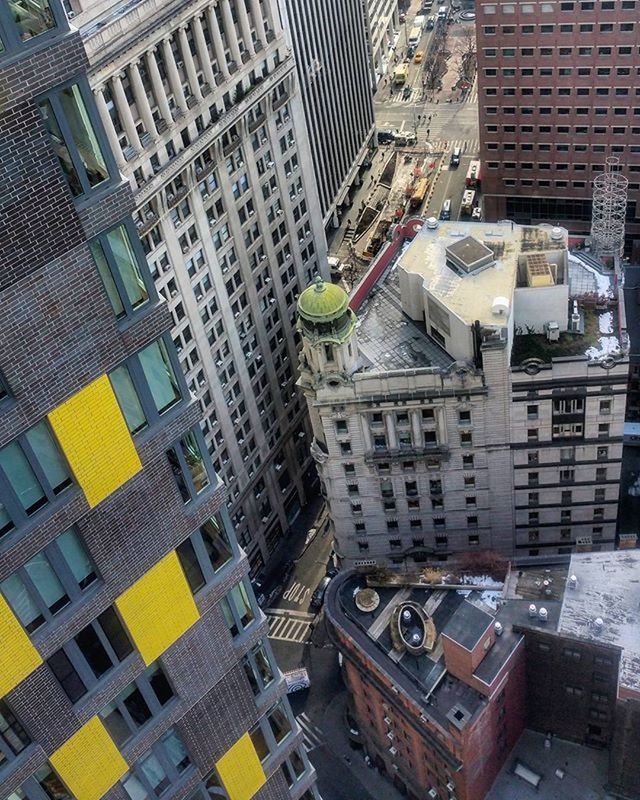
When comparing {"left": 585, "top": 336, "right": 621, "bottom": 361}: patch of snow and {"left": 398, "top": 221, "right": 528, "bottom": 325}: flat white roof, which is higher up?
{"left": 398, "top": 221, "right": 528, "bottom": 325}: flat white roof

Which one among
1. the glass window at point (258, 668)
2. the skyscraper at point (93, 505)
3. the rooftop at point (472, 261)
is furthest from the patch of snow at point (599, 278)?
the skyscraper at point (93, 505)

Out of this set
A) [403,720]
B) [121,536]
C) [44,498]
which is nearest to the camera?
→ [44,498]

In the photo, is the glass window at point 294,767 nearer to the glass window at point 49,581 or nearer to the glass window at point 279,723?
the glass window at point 279,723

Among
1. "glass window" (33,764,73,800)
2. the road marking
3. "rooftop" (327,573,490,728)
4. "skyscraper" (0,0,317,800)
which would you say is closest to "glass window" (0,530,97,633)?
"skyscraper" (0,0,317,800)

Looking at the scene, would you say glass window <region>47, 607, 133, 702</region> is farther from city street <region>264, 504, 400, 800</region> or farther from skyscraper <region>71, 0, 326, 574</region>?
city street <region>264, 504, 400, 800</region>

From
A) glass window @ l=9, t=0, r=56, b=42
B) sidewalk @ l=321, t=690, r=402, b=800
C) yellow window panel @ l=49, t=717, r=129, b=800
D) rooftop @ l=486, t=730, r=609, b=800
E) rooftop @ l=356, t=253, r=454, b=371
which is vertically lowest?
sidewalk @ l=321, t=690, r=402, b=800

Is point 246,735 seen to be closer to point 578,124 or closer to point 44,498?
point 44,498

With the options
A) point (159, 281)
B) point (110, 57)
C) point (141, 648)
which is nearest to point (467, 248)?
point (159, 281)

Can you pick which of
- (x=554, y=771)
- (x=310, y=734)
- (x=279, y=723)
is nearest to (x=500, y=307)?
(x=554, y=771)
